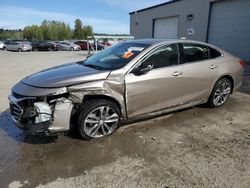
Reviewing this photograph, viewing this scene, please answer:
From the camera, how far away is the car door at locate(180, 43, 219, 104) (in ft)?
13.8

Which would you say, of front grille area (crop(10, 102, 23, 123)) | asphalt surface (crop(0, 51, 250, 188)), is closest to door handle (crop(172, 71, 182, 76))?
asphalt surface (crop(0, 51, 250, 188))

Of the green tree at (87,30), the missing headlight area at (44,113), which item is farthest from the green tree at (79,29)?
the missing headlight area at (44,113)

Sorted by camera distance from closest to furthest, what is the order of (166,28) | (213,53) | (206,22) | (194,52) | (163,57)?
(163,57) < (194,52) < (213,53) < (206,22) < (166,28)

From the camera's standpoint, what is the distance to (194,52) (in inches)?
173

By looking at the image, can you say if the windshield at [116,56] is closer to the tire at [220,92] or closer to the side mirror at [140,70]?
the side mirror at [140,70]

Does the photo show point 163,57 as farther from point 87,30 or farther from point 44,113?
point 87,30

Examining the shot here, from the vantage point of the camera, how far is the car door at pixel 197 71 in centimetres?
420

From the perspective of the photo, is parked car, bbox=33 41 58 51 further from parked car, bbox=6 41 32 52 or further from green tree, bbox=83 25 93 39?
green tree, bbox=83 25 93 39

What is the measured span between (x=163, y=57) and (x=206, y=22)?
42.0 feet

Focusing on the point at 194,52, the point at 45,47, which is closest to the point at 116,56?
the point at 194,52

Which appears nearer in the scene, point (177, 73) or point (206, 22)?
point (177, 73)

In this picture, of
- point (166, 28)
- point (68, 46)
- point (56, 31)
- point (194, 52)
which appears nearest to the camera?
point (194, 52)

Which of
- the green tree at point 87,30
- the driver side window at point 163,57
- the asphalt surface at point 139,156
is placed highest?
the green tree at point 87,30

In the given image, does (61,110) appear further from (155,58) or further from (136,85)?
(155,58)
